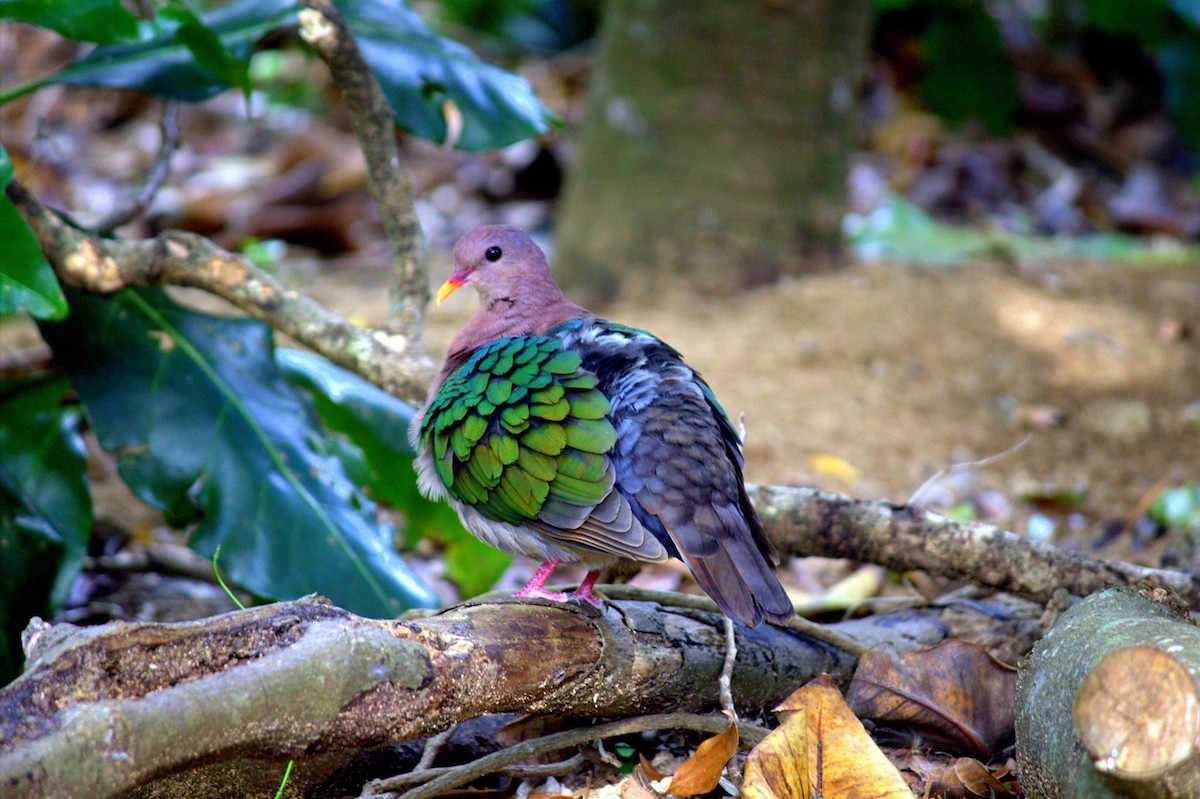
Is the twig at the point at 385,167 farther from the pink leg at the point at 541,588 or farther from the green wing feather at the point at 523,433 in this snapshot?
the pink leg at the point at 541,588

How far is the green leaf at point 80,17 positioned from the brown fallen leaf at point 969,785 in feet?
9.15

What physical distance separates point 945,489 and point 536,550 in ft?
7.58

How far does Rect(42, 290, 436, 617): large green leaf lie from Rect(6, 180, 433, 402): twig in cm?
17

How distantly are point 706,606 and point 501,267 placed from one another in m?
1.08

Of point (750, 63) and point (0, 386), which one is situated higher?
point (750, 63)

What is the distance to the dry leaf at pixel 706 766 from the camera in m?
2.11

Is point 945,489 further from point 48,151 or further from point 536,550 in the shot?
point 48,151

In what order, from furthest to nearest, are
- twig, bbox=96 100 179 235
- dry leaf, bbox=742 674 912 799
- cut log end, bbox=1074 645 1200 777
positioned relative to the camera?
twig, bbox=96 100 179 235
dry leaf, bbox=742 674 912 799
cut log end, bbox=1074 645 1200 777

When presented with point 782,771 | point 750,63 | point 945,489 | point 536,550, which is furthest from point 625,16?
point 782,771

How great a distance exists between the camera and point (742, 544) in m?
2.25

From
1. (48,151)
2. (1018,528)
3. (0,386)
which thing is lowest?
(48,151)

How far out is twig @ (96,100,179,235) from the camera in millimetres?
3531

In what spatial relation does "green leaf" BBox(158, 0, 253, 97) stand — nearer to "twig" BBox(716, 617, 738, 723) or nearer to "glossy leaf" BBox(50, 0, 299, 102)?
"glossy leaf" BBox(50, 0, 299, 102)

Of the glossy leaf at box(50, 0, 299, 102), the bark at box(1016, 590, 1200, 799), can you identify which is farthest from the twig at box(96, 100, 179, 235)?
the bark at box(1016, 590, 1200, 799)
